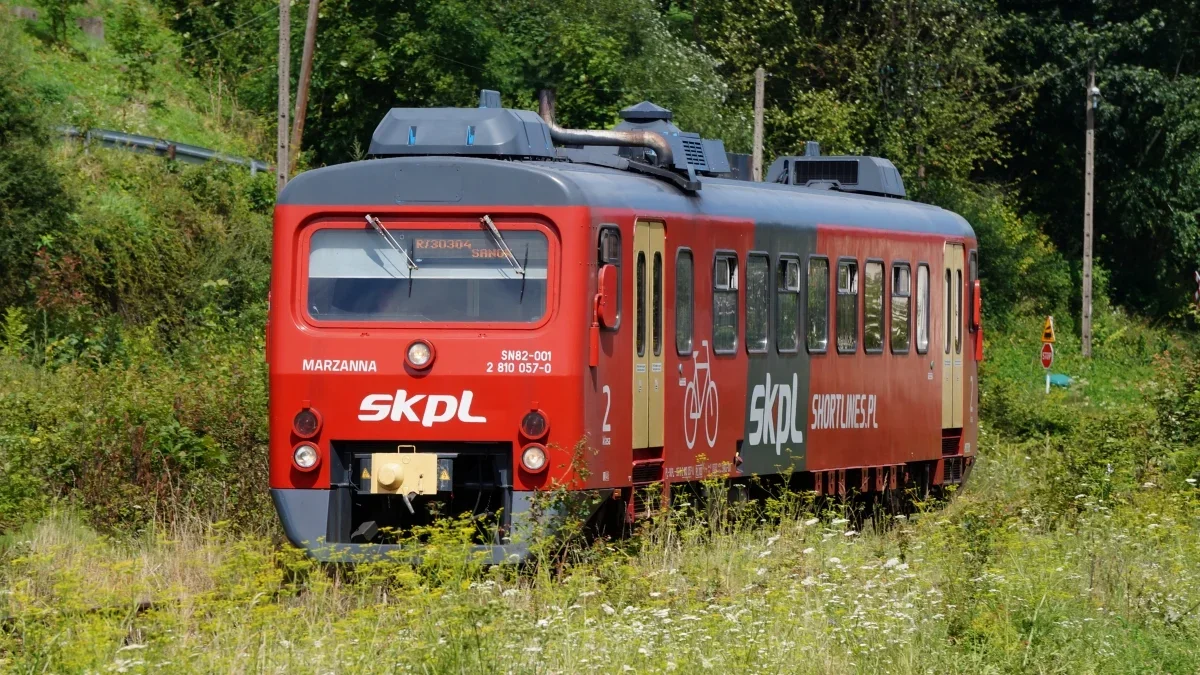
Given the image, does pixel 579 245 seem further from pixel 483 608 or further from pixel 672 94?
pixel 672 94

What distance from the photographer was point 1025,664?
8.41 m

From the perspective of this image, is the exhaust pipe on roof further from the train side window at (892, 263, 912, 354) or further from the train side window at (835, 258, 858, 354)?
the train side window at (892, 263, 912, 354)

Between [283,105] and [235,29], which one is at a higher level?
[235,29]

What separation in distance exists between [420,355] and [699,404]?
8.19 feet

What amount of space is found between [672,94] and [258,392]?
57.5 feet

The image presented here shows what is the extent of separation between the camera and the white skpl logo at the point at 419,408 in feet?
38.3

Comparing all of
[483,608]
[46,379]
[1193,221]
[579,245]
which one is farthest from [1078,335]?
[483,608]

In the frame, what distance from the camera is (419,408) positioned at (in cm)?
1175

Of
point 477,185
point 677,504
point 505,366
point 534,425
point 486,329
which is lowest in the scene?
point 677,504

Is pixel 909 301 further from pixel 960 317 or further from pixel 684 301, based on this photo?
pixel 684 301

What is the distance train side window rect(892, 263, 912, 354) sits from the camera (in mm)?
16766

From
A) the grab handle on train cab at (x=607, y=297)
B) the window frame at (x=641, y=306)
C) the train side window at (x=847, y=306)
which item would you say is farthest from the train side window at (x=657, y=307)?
the train side window at (x=847, y=306)

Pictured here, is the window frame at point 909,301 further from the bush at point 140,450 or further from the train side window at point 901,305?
the bush at point 140,450

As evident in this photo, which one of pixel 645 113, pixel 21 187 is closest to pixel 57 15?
pixel 21 187
